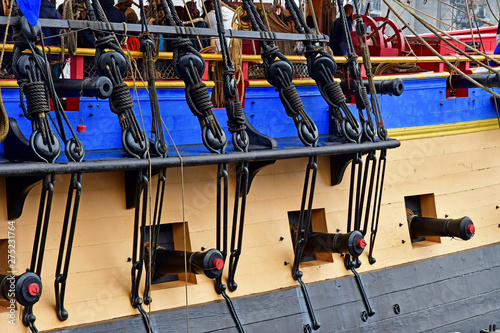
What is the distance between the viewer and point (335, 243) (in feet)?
21.1

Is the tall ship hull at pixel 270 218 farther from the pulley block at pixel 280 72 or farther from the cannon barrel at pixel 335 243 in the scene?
the pulley block at pixel 280 72

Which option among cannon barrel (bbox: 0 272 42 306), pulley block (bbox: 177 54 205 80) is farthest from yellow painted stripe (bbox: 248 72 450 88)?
cannon barrel (bbox: 0 272 42 306)

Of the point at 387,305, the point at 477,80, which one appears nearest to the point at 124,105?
the point at 387,305

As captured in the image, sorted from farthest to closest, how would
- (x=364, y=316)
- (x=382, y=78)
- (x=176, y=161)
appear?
(x=382, y=78), (x=364, y=316), (x=176, y=161)

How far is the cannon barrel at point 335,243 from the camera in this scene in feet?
20.7

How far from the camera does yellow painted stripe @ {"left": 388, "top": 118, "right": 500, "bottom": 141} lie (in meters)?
7.47

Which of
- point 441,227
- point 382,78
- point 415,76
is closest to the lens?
point 382,78

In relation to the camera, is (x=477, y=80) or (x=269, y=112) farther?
(x=477, y=80)

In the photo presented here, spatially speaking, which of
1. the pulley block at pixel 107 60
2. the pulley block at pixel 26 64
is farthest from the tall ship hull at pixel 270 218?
the pulley block at pixel 26 64

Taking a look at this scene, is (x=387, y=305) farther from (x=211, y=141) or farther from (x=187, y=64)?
(x=187, y=64)

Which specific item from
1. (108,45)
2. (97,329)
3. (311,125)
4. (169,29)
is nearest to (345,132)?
(311,125)

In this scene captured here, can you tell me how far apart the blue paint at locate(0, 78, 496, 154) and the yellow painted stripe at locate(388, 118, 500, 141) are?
0.05 metres

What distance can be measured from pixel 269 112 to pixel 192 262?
1.70 m

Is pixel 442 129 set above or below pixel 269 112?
below
